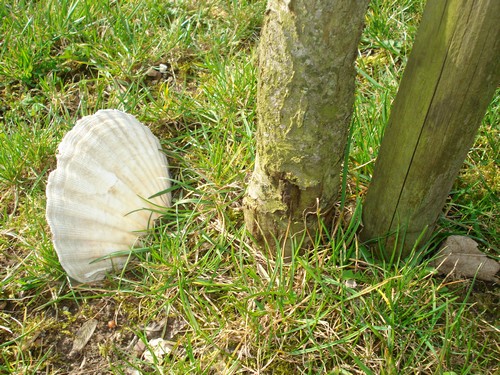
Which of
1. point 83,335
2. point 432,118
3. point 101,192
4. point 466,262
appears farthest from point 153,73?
point 466,262

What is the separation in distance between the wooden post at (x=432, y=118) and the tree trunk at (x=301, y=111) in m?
0.18

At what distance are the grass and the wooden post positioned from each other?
14cm

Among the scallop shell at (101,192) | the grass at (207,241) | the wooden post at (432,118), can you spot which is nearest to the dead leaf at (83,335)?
the grass at (207,241)

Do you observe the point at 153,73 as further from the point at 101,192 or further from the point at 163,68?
the point at 101,192

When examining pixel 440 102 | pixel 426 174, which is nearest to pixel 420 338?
pixel 426 174

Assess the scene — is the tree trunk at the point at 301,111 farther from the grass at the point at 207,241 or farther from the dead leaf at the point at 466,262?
the dead leaf at the point at 466,262

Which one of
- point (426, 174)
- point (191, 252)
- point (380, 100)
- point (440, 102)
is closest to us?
point (440, 102)

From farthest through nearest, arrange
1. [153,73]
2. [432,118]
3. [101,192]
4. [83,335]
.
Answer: [153,73]
[101,192]
[83,335]
[432,118]

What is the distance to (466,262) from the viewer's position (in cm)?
218

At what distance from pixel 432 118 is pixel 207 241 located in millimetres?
1141

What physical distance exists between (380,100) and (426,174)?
0.84 metres

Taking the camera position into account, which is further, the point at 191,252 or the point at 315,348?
the point at 191,252

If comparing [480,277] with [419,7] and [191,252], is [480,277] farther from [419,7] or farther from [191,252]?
[419,7]

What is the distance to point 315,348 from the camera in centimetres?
192
